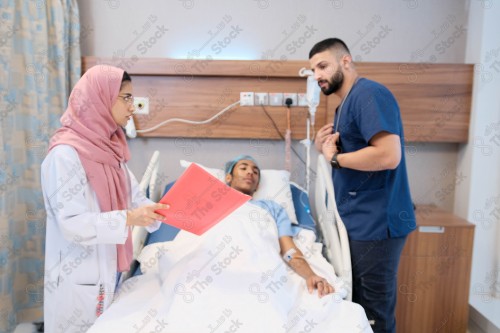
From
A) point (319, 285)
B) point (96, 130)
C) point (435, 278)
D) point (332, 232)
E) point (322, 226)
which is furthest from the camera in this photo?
point (435, 278)

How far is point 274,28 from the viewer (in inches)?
105

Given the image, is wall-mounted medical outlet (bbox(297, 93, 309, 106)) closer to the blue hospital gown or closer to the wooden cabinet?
the blue hospital gown

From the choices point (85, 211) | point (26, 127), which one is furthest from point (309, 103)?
point (26, 127)

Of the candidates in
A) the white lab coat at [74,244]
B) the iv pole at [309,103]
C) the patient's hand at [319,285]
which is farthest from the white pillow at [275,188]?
the white lab coat at [74,244]

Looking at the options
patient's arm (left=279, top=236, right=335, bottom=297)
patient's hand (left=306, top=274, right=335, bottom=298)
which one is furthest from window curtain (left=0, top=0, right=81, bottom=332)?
patient's hand (left=306, top=274, right=335, bottom=298)

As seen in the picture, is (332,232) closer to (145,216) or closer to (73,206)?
(145,216)

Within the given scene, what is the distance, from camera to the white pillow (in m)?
2.35

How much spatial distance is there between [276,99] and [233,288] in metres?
1.58

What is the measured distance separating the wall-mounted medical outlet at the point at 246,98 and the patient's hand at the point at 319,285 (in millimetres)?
1375

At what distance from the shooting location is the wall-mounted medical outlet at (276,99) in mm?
2627

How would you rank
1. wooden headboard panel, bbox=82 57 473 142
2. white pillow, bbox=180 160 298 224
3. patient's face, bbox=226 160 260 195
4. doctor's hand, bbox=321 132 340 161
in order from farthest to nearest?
wooden headboard panel, bbox=82 57 473 142
white pillow, bbox=180 160 298 224
patient's face, bbox=226 160 260 195
doctor's hand, bbox=321 132 340 161

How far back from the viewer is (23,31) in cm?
212

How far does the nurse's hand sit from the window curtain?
3.24 feet

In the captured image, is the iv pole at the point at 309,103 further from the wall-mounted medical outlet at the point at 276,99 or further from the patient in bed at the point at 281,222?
the patient in bed at the point at 281,222
